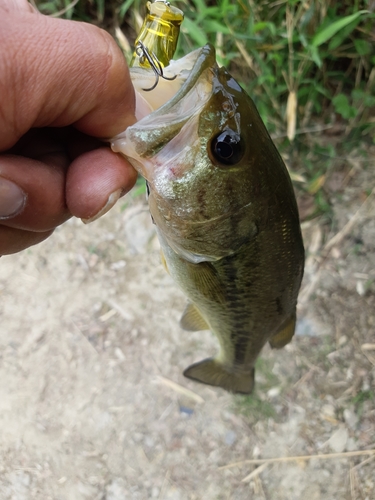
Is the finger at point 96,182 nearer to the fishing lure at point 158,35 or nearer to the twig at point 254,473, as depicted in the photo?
the fishing lure at point 158,35

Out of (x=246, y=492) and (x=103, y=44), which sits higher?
(x=103, y=44)

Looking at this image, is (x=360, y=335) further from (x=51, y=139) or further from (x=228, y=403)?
(x=51, y=139)

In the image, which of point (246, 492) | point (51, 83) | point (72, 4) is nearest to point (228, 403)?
point (246, 492)

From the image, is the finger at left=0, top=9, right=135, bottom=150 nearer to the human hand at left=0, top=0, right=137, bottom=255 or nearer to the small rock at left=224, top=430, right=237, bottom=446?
the human hand at left=0, top=0, right=137, bottom=255

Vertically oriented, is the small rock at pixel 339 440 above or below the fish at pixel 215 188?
below

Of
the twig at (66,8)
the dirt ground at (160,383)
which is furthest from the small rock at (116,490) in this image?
the twig at (66,8)
